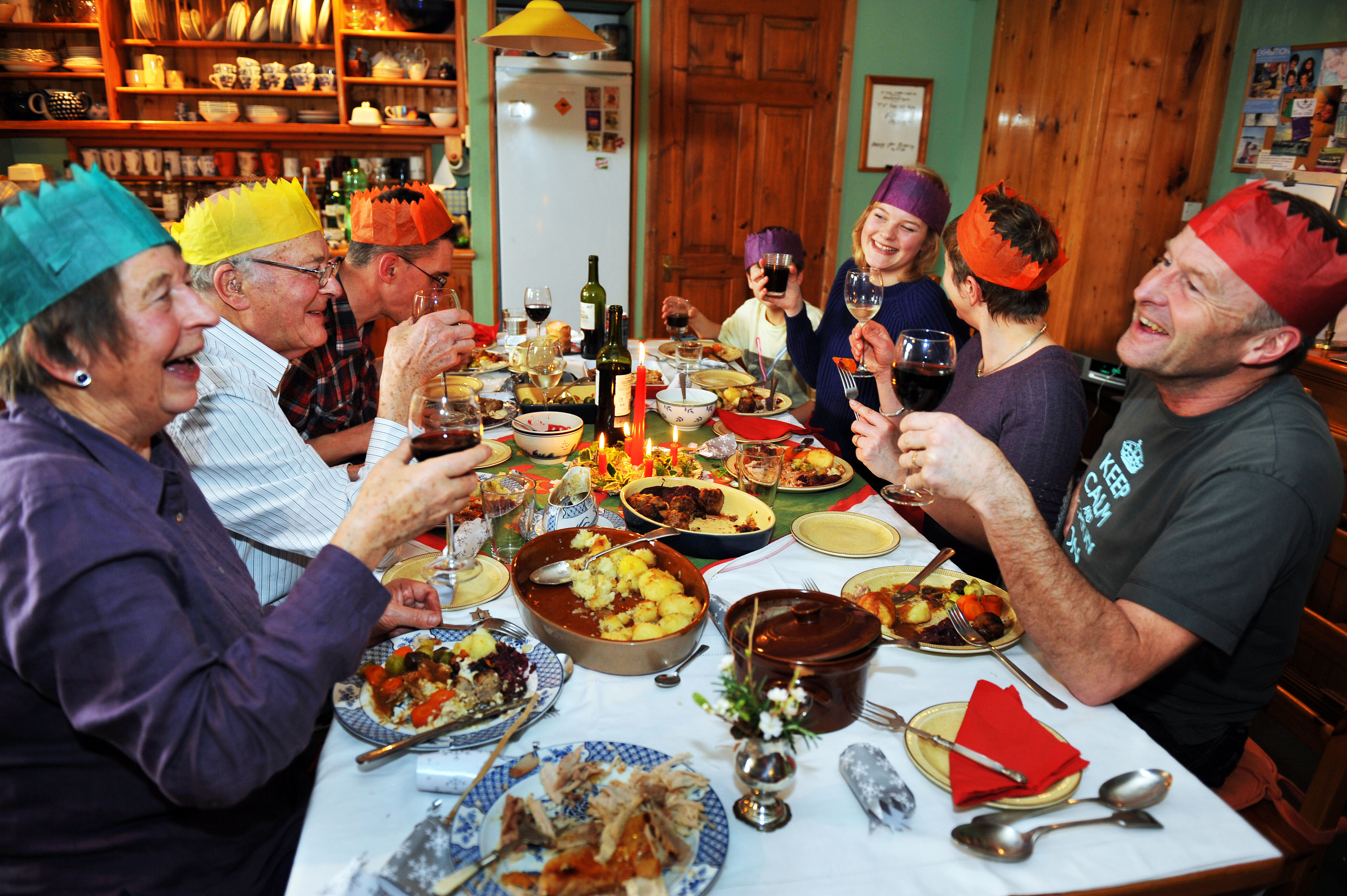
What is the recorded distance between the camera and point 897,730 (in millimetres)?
1147

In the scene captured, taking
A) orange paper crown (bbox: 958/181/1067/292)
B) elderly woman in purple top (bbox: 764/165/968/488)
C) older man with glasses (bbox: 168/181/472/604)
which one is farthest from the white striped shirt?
elderly woman in purple top (bbox: 764/165/968/488)

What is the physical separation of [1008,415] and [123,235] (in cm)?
176

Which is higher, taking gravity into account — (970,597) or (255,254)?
(255,254)

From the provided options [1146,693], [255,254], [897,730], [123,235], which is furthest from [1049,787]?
[255,254]

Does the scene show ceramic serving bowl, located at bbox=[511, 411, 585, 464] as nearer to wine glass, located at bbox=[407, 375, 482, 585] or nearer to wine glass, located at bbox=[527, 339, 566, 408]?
wine glass, located at bbox=[527, 339, 566, 408]

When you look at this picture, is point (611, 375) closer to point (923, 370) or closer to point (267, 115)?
point (923, 370)

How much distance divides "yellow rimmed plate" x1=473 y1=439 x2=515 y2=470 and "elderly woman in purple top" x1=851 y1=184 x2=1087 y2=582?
0.97 m

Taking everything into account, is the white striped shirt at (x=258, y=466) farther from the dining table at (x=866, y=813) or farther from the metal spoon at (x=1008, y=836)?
the metal spoon at (x=1008, y=836)

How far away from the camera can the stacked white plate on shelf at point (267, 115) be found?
508 centimetres

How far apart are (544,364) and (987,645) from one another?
5.79 ft

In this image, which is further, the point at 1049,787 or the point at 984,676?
the point at 984,676

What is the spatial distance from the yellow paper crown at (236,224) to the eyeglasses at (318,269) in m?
0.04

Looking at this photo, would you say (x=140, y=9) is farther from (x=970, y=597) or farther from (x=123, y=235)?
(x=970, y=597)

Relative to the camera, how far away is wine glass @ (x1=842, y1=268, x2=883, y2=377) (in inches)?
94.8
